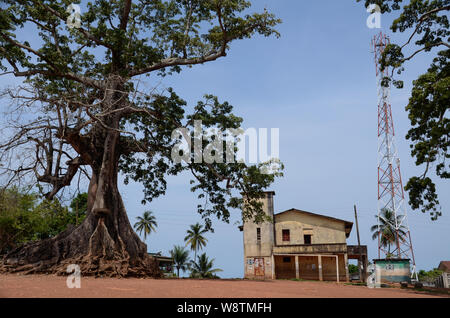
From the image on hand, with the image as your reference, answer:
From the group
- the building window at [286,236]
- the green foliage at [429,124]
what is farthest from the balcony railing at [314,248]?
the green foliage at [429,124]

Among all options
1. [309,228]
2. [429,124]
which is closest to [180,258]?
[309,228]

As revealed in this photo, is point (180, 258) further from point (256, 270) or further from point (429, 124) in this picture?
point (429, 124)

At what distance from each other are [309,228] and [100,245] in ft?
82.1

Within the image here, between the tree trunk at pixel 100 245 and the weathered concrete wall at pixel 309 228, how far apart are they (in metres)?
21.3

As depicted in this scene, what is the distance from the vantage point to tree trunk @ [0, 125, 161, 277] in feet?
44.2

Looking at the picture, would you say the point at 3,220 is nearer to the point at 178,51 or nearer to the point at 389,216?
the point at 178,51

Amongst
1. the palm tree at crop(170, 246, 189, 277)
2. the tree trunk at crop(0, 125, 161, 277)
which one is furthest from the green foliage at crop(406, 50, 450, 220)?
the palm tree at crop(170, 246, 189, 277)

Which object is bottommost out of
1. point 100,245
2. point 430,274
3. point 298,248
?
point 430,274

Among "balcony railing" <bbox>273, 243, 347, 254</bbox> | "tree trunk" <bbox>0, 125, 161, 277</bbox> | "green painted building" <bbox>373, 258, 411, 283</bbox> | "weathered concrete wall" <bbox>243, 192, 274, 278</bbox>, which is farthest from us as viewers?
"weathered concrete wall" <bbox>243, 192, 274, 278</bbox>

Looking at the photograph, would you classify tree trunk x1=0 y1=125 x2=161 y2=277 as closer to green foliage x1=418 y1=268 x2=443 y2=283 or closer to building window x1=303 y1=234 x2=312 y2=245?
building window x1=303 y1=234 x2=312 y2=245

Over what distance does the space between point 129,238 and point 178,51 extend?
9261mm

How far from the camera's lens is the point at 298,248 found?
3325 centimetres

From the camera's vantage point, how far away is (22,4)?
14508 millimetres
